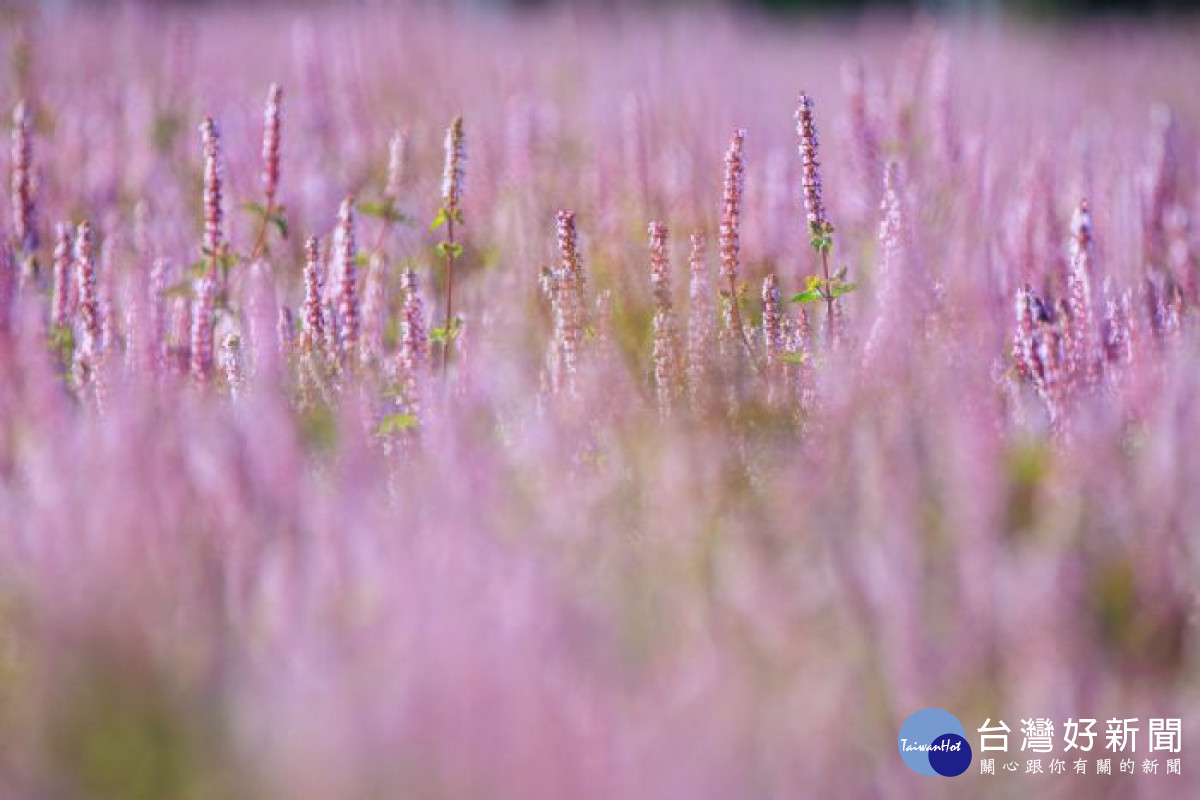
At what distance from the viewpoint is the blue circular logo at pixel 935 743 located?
1.39m

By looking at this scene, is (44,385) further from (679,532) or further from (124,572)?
(679,532)

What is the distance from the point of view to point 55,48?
20.1 feet

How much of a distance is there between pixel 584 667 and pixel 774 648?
0.20m

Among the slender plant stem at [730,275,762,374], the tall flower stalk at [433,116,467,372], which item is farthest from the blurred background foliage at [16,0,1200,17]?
the slender plant stem at [730,275,762,374]

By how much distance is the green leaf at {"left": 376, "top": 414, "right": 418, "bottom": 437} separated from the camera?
79.7 inches

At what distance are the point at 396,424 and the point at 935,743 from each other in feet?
3.13

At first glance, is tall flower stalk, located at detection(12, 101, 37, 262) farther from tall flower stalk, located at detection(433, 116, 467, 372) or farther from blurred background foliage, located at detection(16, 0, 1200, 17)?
blurred background foliage, located at detection(16, 0, 1200, 17)

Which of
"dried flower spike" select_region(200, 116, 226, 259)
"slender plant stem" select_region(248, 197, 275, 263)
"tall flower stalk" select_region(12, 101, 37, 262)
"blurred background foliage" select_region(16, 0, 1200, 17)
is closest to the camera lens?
"dried flower spike" select_region(200, 116, 226, 259)

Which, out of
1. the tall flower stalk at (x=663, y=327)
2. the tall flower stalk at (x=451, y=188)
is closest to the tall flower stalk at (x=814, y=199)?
the tall flower stalk at (x=663, y=327)

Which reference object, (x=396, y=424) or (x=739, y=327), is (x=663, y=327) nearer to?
(x=739, y=327)

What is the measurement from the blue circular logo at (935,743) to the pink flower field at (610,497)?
15 millimetres

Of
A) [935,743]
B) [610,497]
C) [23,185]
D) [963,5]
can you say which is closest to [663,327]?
[610,497]

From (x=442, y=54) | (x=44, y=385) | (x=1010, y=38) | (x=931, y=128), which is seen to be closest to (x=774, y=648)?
(x=44, y=385)

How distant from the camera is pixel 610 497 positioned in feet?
6.01
